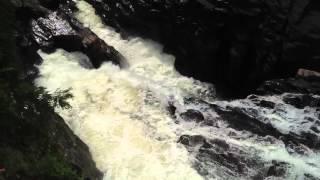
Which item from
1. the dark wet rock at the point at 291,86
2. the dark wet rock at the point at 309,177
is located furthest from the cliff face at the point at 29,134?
the dark wet rock at the point at 291,86

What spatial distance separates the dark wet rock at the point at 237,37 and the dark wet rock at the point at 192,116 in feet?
6.17

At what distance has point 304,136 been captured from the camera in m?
13.0

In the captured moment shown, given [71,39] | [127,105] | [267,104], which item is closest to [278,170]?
[267,104]

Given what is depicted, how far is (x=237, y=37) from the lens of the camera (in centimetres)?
1514

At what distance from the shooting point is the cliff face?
8281 millimetres

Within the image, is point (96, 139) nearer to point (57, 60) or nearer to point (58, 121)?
point (58, 121)

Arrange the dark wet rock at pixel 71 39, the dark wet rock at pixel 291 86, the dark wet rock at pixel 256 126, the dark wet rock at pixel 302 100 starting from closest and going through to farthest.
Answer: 1. the dark wet rock at pixel 256 126
2. the dark wet rock at pixel 302 100
3. the dark wet rock at pixel 291 86
4. the dark wet rock at pixel 71 39

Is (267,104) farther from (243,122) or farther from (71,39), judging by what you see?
(71,39)

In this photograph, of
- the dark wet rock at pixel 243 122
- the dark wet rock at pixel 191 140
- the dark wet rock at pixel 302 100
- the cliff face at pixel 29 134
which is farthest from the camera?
the dark wet rock at pixel 302 100

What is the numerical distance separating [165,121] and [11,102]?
5.85 meters

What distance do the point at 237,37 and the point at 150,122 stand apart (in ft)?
11.5

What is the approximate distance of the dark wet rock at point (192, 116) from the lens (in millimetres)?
13961

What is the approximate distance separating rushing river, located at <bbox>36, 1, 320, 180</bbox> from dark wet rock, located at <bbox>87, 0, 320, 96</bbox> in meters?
0.56

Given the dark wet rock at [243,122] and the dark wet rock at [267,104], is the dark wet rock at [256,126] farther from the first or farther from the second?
the dark wet rock at [267,104]
